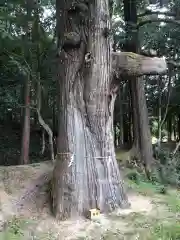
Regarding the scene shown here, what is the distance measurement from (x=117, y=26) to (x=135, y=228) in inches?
265

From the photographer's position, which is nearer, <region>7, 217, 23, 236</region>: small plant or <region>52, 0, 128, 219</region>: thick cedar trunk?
<region>7, 217, 23, 236</region>: small plant

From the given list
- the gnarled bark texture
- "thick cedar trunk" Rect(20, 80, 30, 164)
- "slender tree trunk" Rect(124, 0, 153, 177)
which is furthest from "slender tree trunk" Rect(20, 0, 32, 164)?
the gnarled bark texture

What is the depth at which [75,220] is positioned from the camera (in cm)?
628

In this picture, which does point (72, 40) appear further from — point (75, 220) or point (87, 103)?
point (75, 220)

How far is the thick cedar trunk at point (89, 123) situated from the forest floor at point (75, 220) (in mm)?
369

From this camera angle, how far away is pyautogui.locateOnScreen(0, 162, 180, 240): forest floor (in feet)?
18.0

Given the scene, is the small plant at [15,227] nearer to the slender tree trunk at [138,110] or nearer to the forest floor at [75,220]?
the forest floor at [75,220]

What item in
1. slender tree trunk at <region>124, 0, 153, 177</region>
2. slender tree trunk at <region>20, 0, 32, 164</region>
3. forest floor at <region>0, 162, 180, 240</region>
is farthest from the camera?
slender tree trunk at <region>124, 0, 153, 177</region>

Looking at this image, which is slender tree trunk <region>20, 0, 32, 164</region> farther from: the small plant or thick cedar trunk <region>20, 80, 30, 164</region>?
the small plant

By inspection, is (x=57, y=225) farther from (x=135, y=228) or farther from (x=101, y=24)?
(x=101, y=24)

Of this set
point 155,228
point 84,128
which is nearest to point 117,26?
point 84,128

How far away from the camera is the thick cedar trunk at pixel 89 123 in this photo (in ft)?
21.6

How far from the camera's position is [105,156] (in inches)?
268

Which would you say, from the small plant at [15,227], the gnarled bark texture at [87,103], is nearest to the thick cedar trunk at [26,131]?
the gnarled bark texture at [87,103]
